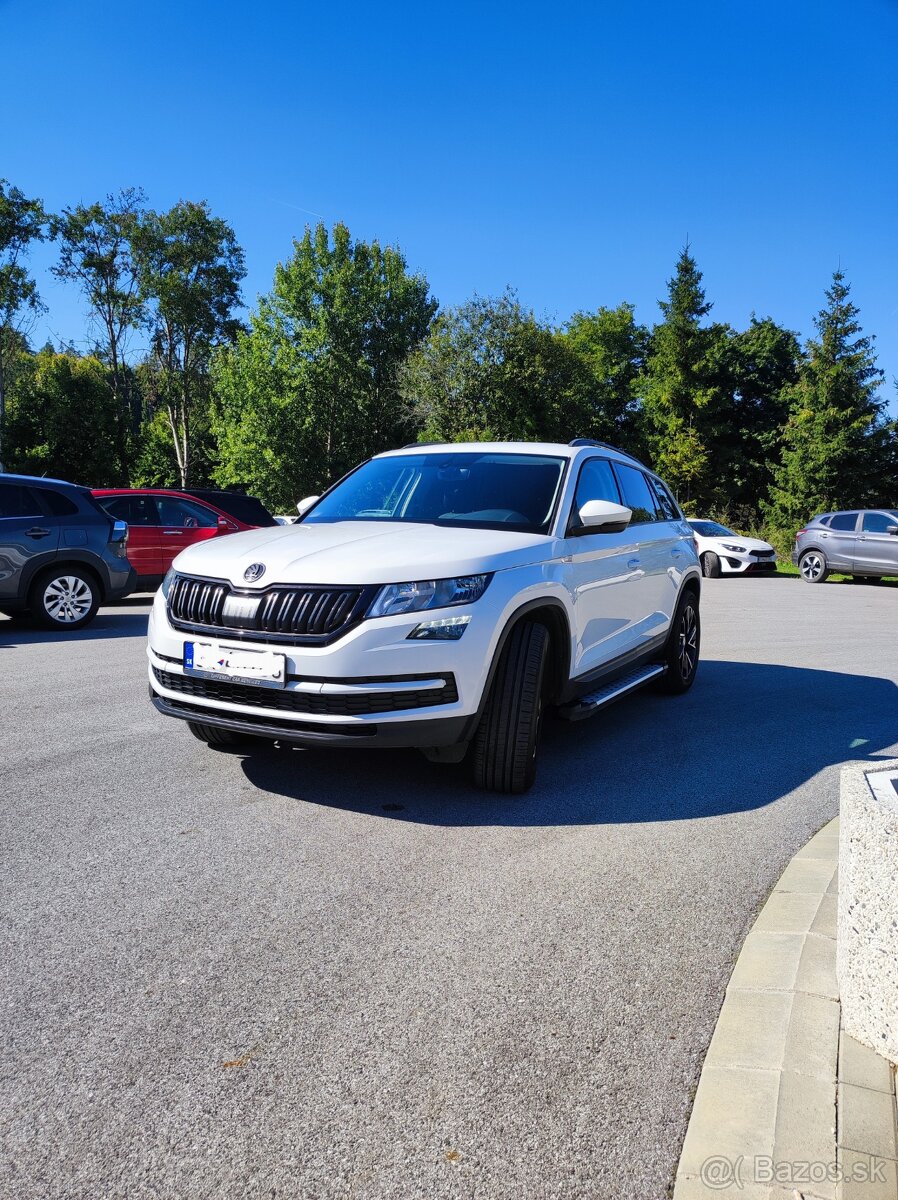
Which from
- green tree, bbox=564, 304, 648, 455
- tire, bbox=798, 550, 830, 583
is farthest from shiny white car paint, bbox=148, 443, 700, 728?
green tree, bbox=564, 304, 648, 455

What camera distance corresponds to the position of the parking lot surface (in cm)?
206

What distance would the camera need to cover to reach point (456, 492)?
5422 millimetres

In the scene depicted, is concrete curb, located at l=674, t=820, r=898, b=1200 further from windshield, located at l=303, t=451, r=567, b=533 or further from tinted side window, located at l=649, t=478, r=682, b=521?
tinted side window, located at l=649, t=478, r=682, b=521

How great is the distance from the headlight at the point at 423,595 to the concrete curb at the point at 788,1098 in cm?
184

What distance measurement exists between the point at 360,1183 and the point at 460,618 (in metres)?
2.43

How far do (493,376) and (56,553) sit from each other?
3559 cm

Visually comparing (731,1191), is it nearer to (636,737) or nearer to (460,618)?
(460,618)

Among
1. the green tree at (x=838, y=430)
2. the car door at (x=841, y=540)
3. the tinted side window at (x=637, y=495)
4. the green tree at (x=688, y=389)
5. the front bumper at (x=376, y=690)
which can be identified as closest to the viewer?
the front bumper at (x=376, y=690)

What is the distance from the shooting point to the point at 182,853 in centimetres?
379

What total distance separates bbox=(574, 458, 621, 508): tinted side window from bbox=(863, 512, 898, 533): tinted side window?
57.3ft

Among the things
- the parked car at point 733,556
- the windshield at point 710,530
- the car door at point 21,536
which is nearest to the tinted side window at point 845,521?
the parked car at point 733,556

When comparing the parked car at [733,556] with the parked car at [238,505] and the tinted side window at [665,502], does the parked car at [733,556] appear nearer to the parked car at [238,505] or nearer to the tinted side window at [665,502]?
the parked car at [238,505]

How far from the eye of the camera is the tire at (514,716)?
14.1 ft

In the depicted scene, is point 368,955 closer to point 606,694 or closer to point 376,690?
point 376,690
